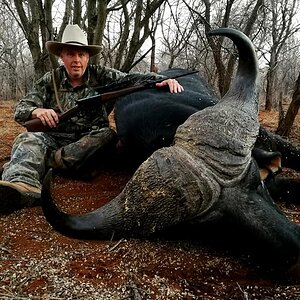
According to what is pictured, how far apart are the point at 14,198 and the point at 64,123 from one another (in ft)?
4.67

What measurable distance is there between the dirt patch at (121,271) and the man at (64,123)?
3.34 ft

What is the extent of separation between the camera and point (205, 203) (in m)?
2.02

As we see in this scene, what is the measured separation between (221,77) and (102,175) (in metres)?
4.04

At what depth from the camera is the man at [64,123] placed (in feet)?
11.5

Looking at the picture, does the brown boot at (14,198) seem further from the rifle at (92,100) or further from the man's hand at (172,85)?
the man's hand at (172,85)

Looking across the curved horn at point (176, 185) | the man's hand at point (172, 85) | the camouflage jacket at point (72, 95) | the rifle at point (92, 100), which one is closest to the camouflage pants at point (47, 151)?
the camouflage jacket at point (72, 95)

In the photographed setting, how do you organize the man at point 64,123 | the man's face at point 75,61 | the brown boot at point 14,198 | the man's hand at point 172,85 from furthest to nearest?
the man's face at point 75,61 → the man at point 64,123 → the man's hand at point 172,85 → the brown boot at point 14,198

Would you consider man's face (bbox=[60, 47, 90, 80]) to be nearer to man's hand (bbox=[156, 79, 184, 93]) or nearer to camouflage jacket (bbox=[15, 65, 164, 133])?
camouflage jacket (bbox=[15, 65, 164, 133])

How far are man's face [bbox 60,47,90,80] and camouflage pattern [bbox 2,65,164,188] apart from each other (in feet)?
0.36

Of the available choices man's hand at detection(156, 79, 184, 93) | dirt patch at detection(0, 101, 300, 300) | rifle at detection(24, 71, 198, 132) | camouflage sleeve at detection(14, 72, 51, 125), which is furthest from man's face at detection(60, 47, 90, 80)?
dirt patch at detection(0, 101, 300, 300)

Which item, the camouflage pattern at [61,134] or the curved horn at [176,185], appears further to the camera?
the camouflage pattern at [61,134]

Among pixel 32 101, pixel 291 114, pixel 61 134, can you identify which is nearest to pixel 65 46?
pixel 32 101

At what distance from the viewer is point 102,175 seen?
13.2 ft

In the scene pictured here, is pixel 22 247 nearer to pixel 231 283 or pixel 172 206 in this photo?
pixel 172 206
